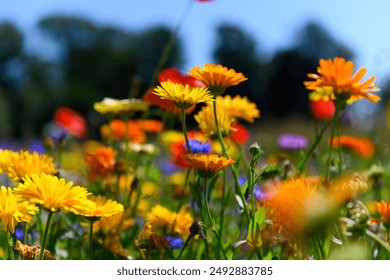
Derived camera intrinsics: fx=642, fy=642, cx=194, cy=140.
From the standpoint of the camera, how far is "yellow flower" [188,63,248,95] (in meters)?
0.65

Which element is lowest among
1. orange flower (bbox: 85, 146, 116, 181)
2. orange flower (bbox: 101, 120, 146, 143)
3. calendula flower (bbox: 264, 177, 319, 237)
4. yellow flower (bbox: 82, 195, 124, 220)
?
orange flower (bbox: 101, 120, 146, 143)

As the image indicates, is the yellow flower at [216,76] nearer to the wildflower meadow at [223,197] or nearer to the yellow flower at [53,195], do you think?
the wildflower meadow at [223,197]

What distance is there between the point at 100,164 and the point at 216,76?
0.37 m

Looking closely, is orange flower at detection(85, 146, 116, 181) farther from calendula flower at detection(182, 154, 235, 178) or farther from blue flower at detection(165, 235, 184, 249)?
calendula flower at detection(182, 154, 235, 178)

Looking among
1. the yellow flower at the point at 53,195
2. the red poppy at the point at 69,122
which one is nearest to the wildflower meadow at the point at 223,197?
the yellow flower at the point at 53,195

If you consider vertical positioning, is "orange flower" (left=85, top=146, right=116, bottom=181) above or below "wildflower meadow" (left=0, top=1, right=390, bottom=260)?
below

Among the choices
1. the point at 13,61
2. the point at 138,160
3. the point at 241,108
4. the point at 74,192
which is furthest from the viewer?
the point at 13,61

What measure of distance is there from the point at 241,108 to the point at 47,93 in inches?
328

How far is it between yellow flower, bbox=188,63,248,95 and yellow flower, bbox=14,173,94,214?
0.17 metres

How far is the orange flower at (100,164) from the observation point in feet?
3.17

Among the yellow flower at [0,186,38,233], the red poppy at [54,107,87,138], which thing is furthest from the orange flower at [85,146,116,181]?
the red poppy at [54,107,87,138]

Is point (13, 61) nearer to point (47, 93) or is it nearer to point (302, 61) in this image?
point (47, 93)
